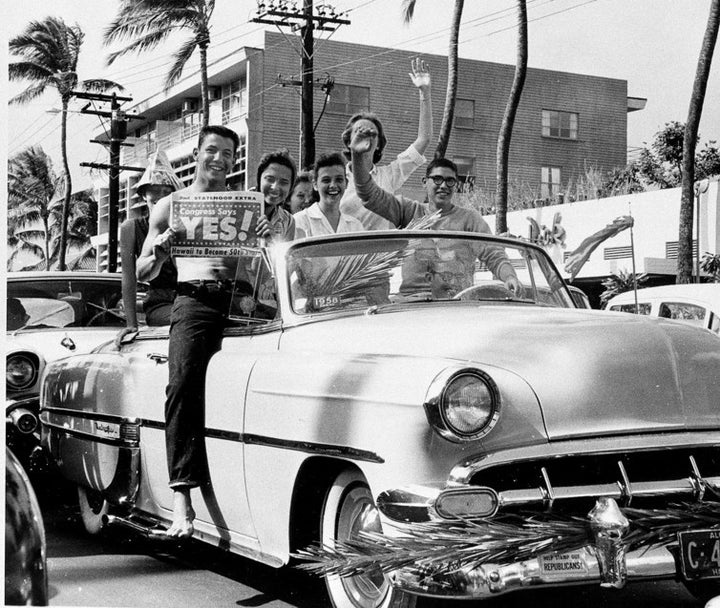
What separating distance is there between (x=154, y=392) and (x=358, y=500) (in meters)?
1.37

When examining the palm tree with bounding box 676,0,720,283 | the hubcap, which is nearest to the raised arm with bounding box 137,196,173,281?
the hubcap

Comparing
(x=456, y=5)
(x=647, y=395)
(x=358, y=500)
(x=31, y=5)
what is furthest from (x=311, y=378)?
(x=456, y=5)

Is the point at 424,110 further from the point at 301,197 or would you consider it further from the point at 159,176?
the point at 159,176

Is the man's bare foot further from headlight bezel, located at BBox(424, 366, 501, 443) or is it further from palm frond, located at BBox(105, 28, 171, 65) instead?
palm frond, located at BBox(105, 28, 171, 65)

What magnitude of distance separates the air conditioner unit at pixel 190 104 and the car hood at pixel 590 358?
3489mm

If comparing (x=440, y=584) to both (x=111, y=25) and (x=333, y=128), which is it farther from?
(x=333, y=128)

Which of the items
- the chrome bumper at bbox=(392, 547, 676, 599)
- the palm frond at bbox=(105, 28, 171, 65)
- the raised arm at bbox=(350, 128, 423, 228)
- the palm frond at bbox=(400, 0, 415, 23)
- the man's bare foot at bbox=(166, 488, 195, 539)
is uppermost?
the palm frond at bbox=(400, 0, 415, 23)

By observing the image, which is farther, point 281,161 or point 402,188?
point 402,188

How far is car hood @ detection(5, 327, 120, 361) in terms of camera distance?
5.88m

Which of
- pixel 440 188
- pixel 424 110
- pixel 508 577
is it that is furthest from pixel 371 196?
pixel 508 577

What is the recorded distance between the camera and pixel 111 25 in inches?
197

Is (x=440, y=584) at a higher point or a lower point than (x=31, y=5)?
lower

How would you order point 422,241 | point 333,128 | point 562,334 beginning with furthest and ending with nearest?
point 333,128, point 422,241, point 562,334

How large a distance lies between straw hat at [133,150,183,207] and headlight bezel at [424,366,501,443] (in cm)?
328
